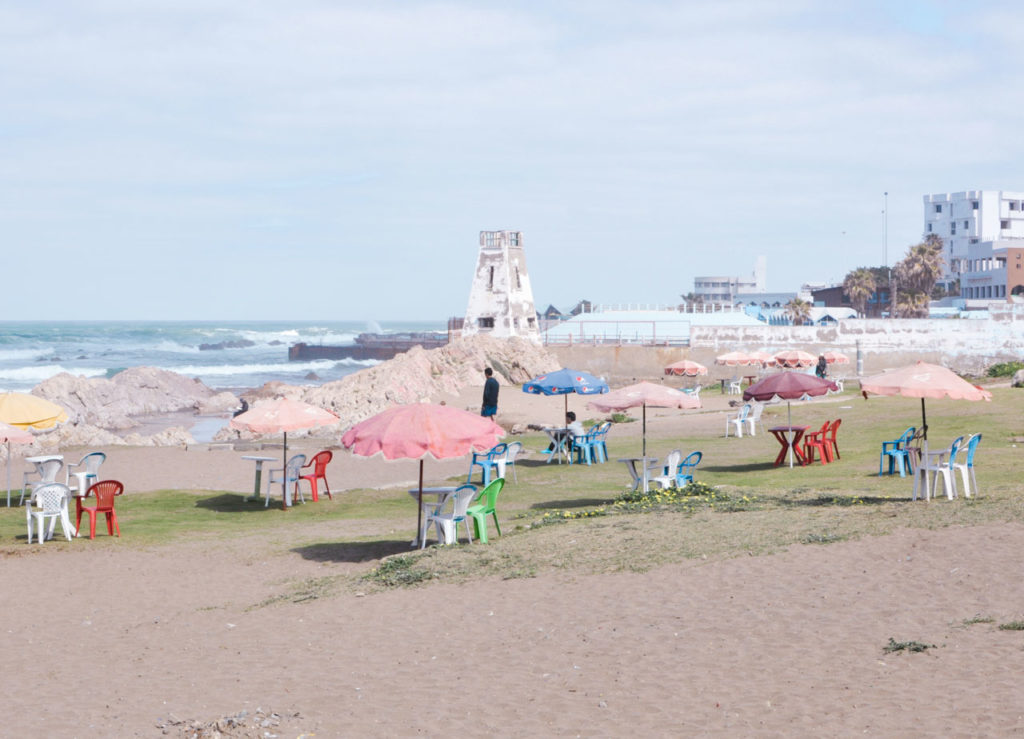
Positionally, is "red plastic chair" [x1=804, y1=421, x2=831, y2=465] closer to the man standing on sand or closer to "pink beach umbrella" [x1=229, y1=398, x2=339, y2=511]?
the man standing on sand

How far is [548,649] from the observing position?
320 inches

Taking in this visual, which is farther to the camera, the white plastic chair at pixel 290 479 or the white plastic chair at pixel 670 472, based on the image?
the white plastic chair at pixel 290 479

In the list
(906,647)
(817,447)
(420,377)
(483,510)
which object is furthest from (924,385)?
(420,377)

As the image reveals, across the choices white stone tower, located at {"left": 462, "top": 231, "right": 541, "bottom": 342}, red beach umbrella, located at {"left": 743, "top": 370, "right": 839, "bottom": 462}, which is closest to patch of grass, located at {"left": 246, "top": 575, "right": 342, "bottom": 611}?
red beach umbrella, located at {"left": 743, "top": 370, "right": 839, "bottom": 462}

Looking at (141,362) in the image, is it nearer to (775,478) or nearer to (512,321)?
(512,321)

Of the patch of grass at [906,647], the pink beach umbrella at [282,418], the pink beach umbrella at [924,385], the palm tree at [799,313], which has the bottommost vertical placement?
the patch of grass at [906,647]

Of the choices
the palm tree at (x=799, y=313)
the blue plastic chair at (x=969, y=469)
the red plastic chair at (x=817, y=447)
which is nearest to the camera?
the blue plastic chair at (x=969, y=469)

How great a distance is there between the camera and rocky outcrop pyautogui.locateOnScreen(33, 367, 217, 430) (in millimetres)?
42500

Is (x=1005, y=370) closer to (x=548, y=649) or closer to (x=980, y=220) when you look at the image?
(x=548, y=649)

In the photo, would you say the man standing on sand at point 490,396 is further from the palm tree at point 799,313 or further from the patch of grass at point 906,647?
the palm tree at point 799,313

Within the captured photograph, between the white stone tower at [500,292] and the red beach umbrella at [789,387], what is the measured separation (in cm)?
3990

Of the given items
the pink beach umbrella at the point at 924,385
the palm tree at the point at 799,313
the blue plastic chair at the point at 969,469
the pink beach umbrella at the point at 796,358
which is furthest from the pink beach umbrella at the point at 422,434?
the palm tree at the point at 799,313

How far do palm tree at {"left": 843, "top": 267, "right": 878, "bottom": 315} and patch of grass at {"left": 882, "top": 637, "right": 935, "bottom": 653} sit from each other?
80.6 meters

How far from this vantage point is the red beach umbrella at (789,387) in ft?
57.3
